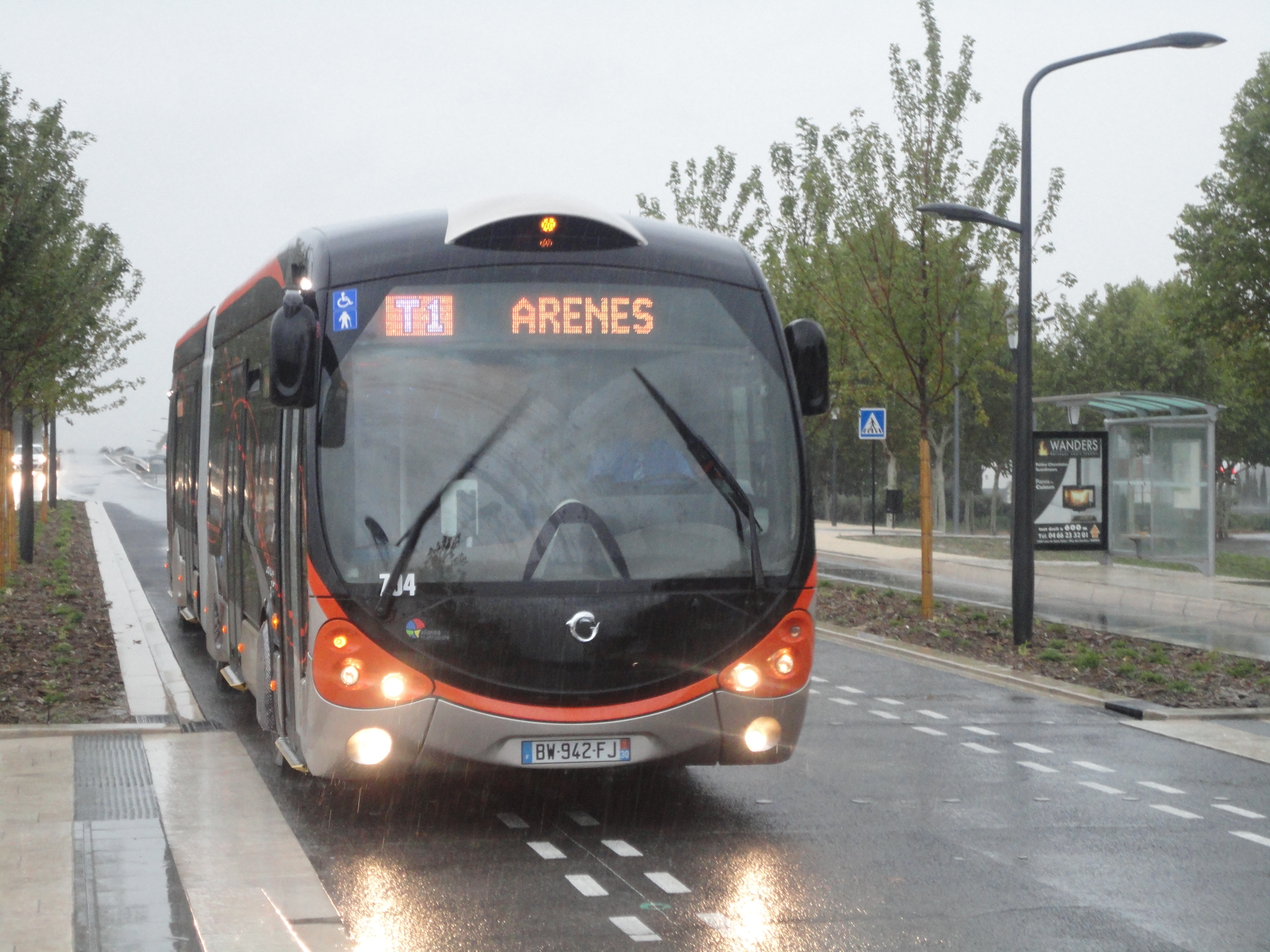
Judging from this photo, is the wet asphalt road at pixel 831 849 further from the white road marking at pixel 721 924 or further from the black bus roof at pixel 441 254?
the black bus roof at pixel 441 254

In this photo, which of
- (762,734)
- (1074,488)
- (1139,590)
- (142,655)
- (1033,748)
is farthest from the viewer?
(1074,488)

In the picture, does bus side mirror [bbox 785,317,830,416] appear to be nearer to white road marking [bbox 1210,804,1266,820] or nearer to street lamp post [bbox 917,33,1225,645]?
white road marking [bbox 1210,804,1266,820]

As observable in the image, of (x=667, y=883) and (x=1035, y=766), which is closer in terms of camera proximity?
(x=667, y=883)

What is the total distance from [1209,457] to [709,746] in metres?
20.5

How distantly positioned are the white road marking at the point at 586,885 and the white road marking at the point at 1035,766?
153 inches

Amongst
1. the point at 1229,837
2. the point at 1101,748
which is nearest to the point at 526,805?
the point at 1229,837

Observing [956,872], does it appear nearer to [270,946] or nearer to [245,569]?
[270,946]

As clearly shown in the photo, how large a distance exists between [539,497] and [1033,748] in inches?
185

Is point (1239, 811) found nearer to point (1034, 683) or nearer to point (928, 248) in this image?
point (1034, 683)

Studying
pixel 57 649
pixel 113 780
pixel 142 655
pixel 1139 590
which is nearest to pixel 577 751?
pixel 113 780

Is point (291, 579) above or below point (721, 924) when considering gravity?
above

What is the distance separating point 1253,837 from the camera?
8.02 metres

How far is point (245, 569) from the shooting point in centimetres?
1033

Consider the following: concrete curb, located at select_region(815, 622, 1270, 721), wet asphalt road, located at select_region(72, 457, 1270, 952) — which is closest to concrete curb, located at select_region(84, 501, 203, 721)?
wet asphalt road, located at select_region(72, 457, 1270, 952)
